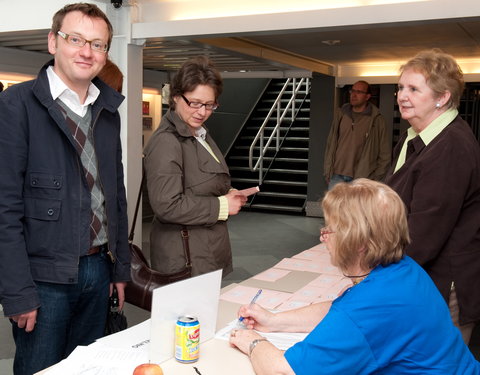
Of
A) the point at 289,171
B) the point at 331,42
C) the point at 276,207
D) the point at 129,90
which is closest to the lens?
the point at 129,90

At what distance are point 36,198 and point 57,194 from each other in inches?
2.7

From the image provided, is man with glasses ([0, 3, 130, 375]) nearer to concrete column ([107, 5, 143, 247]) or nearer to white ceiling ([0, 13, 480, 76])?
concrete column ([107, 5, 143, 247])

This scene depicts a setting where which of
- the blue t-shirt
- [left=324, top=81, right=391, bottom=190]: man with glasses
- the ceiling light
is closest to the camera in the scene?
the blue t-shirt

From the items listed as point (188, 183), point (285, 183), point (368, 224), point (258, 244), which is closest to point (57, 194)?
point (188, 183)

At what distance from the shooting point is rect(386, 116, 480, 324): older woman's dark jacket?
2180 mm

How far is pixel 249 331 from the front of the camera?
1.87 metres

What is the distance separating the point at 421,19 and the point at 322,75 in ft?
18.7

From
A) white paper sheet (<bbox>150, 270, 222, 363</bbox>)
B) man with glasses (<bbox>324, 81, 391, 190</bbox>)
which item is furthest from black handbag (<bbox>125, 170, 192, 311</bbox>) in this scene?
man with glasses (<bbox>324, 81, 391, 190</bbox>)

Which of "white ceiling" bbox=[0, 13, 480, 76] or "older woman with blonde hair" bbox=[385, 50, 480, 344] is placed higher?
"white ceiling" bbox=[0, 13, 480, 76]

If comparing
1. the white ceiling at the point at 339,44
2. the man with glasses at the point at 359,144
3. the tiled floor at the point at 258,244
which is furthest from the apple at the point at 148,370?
the man with glasses at the point at 359,144

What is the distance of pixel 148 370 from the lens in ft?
5.25

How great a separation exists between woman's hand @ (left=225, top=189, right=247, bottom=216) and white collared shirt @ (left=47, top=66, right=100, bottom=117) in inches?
32.5

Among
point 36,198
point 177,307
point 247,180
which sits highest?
point 36,198

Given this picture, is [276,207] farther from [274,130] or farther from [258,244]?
[258,244]
